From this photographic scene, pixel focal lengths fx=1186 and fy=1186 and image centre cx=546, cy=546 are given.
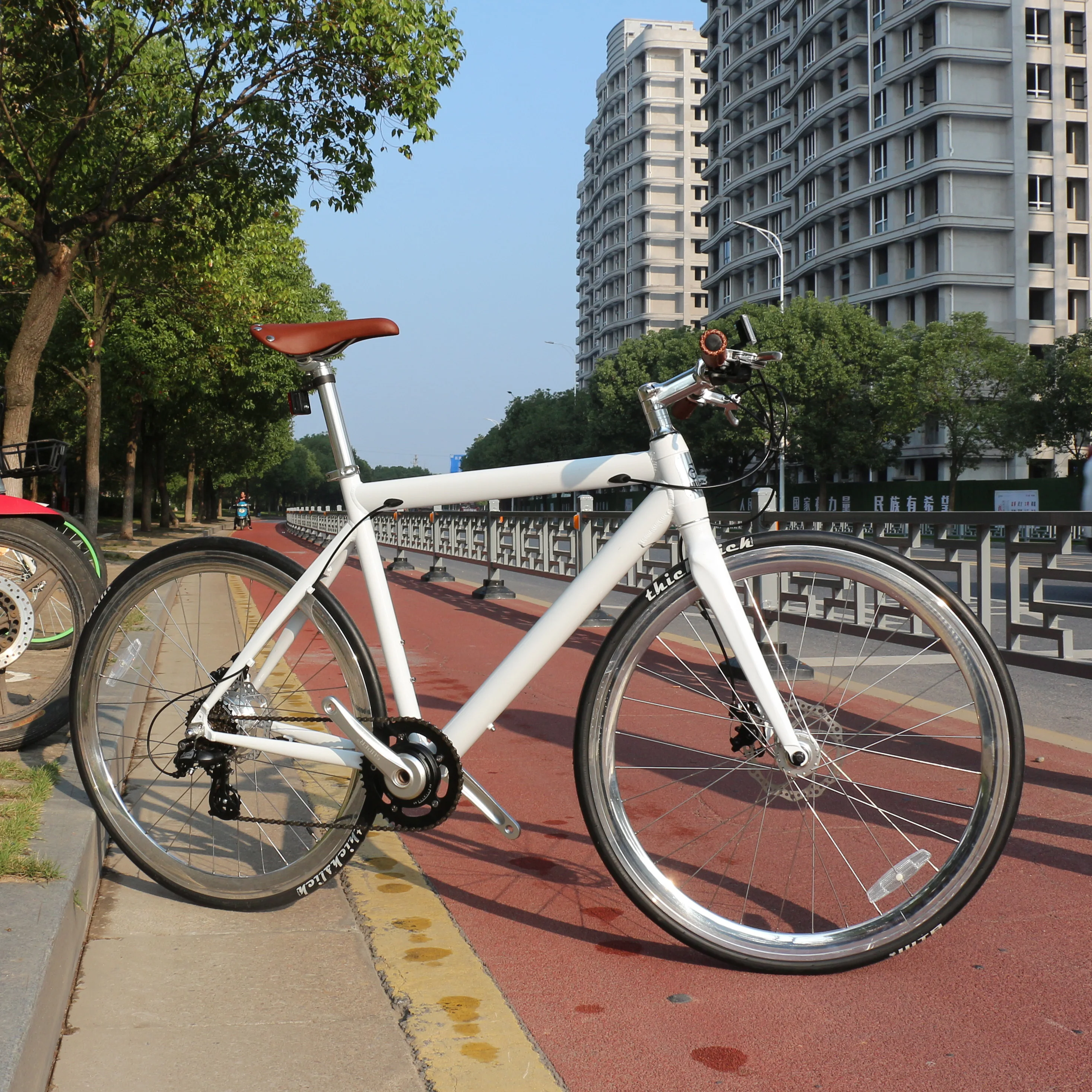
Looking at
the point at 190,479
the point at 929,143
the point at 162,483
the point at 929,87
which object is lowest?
the point at 162,483

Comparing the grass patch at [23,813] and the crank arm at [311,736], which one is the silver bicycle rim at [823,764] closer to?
the crank arm at [311,736]

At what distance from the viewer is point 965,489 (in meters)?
50.5

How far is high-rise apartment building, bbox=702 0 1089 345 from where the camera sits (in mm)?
58594

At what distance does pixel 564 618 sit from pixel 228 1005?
1198mm

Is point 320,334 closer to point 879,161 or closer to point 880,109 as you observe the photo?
point 879,161

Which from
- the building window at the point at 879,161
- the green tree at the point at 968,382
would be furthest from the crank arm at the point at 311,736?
the building window at the point at 879,161

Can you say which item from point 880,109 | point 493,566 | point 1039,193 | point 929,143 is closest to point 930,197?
point 929,143

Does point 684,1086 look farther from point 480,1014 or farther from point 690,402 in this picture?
point 690,402

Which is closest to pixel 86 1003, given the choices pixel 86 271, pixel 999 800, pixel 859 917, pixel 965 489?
pixel 859 917

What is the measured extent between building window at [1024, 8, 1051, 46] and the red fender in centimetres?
6581

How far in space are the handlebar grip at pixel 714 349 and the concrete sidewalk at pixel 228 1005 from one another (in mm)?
1660

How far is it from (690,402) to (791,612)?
960mm

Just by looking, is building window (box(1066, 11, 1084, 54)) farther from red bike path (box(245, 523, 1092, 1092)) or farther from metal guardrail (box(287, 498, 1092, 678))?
red bike path (box(245, 523, 1092, 1092))

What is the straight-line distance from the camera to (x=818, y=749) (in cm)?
281
